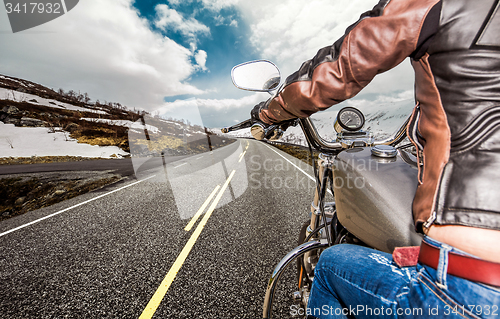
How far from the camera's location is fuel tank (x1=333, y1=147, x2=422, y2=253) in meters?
0.82

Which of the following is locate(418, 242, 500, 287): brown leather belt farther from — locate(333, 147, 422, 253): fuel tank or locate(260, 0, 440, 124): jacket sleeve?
locate(260, 0, 440, 124): jacket sleeve

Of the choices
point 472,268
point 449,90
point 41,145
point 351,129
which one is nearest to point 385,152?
point 351,129

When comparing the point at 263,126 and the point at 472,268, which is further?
the point at 263,126

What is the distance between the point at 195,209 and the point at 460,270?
4.09m

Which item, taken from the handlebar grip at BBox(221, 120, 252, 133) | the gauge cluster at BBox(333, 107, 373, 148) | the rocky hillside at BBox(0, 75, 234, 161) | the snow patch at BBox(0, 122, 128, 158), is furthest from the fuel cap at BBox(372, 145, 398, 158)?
the snow patch at BBox(0, 122, 128, 158)

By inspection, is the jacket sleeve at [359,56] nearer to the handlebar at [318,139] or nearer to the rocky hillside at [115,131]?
the handlebar at [318,139]

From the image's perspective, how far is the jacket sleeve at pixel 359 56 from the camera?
0.58 m

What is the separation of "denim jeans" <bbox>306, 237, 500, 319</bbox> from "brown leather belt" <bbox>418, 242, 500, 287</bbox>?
0.01 meters

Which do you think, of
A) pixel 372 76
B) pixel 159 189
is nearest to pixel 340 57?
pixel 372 76

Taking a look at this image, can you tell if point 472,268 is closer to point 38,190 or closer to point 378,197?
point 378,197

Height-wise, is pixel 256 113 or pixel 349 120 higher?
pixel 256 113

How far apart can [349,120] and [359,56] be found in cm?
69

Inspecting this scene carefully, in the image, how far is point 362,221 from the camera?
3.13ft

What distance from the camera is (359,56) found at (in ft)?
2.27
